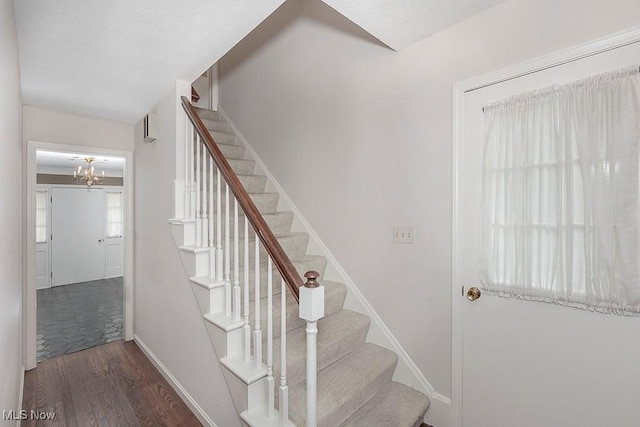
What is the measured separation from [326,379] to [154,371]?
6.17ft

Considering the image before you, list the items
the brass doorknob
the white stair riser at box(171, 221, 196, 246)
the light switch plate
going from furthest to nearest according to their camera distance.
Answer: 1. the white stair riser at box(171, 221, 196, 246)
2. the light switch plate
3. the brass doorknob

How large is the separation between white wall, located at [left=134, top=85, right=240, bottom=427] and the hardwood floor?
17cm

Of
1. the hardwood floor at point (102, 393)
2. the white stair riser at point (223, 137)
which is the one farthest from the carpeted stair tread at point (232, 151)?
the hardwood floor at point (102, 393)

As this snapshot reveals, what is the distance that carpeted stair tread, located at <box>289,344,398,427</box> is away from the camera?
64.2 inches

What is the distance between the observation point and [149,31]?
1.75 m

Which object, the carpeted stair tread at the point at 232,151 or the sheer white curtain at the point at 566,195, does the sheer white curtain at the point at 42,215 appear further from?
the sheer white curtain at the point at 566,195

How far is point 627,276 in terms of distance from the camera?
1287mm

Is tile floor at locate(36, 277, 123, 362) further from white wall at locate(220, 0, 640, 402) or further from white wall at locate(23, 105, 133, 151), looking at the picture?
white wall at locate(220, 0, 640, 402)

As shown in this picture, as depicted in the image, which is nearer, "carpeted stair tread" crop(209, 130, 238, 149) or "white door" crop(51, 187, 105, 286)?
"carpeted stair tread" crop(209, 130, 238, 149)

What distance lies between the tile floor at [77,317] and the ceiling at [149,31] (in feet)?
8.84

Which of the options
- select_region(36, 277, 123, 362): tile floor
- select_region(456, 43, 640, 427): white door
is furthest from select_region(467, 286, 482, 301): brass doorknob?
select_region(36, 277, 123, 362): tile floor

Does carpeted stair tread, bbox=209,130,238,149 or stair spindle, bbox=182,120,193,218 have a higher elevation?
carpeted stair tread, bbox=209,130,238,149

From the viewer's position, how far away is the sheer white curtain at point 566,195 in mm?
1296

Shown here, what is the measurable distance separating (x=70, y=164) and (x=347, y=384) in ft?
22.8
